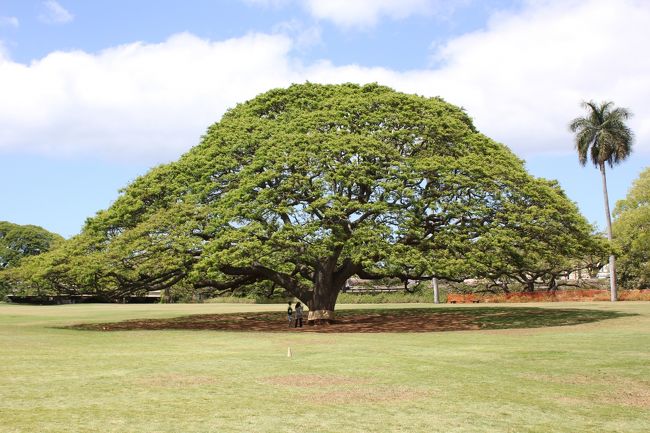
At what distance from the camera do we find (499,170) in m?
36.1

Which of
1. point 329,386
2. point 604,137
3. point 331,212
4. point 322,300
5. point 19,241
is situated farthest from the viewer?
point 19,241

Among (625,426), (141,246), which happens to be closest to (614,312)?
(141,246)

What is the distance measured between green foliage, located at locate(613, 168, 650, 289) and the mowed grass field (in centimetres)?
4951

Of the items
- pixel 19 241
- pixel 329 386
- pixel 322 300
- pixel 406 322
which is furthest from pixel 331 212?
pixel 19 241

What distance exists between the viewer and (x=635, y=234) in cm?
7175

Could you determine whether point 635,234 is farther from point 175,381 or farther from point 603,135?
point 175,381

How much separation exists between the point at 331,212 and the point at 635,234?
50180 mm

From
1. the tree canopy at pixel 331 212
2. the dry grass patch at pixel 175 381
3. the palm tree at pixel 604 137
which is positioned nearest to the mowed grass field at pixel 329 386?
the dry grass patch at pixel 175 381

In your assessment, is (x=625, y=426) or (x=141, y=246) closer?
(x=625, y=426)

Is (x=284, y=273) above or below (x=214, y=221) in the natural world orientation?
below

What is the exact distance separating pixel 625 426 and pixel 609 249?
2746 cm

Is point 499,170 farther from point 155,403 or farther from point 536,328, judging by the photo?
point 155,403

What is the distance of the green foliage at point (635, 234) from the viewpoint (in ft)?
232

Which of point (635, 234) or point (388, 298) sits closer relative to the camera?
point (635, 234)
